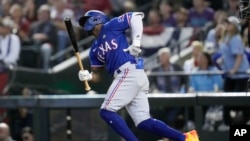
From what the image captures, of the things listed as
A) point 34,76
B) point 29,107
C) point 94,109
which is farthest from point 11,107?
point 34,76

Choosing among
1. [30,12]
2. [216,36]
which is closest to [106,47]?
[216,36]

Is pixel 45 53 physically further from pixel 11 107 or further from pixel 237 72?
pixel 237 72

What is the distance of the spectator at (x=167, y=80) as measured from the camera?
15945 millimetres

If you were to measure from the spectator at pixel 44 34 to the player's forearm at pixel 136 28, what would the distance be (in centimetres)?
637

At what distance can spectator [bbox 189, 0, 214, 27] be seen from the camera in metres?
18.3

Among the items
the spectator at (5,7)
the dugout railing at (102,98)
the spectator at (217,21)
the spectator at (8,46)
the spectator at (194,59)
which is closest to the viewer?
the dugout railing at (102,98)

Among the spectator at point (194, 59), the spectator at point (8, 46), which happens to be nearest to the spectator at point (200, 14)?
the spectator at point (194, 59)

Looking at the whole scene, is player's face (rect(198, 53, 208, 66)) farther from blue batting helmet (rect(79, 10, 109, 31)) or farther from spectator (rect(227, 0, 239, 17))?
blue batting helmet (rect(79, 10, 109, 31))

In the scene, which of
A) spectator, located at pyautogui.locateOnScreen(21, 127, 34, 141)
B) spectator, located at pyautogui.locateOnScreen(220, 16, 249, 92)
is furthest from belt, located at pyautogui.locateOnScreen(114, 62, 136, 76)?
spectator, located at pyautogui.locateOnScreen(220, 16, 249, 92)

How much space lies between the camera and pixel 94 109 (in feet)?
49.8

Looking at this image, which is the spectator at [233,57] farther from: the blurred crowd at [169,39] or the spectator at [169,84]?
the spectator at [169,84]

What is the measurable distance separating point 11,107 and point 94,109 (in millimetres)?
1294

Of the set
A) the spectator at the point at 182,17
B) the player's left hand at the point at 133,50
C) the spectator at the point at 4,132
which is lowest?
the spectator at the point at 4,132

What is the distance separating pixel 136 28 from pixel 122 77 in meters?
0.63
